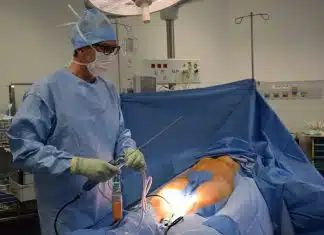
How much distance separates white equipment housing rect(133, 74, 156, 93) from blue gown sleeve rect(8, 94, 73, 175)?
1.16m

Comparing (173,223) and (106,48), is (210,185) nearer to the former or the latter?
(173,223)

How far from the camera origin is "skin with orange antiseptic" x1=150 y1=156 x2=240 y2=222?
161cm

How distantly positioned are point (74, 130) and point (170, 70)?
5.21 ft

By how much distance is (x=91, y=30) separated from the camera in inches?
64.2

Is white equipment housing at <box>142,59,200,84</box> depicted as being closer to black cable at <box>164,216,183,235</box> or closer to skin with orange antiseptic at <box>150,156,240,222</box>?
skin with orange antiseptic at <box>150,156,240,222</box>

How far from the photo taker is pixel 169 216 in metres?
1.54

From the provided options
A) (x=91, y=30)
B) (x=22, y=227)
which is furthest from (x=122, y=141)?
(x=22, y=227)

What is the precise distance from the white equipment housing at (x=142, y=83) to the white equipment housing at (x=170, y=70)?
0.23 m

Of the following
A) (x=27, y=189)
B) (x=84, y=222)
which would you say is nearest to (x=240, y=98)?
(x=84, y=222)

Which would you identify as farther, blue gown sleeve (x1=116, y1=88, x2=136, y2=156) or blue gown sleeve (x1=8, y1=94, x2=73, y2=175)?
blue gown sleeve (x1=116, y1=88, x2=136, y2=156)

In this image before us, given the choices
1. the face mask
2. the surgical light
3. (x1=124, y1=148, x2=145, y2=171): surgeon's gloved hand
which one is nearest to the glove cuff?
(x1=124, y1=148, x2=145, y2=171): surgeon's gloved hand

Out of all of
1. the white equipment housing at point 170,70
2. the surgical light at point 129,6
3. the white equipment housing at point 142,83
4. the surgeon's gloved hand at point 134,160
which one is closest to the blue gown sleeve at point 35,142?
the surgeon's gloved hand at point 134,160

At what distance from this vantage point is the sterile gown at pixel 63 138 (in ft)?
4.76

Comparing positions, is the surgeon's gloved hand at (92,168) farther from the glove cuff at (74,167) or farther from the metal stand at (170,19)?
the metal stand at (170,19)
